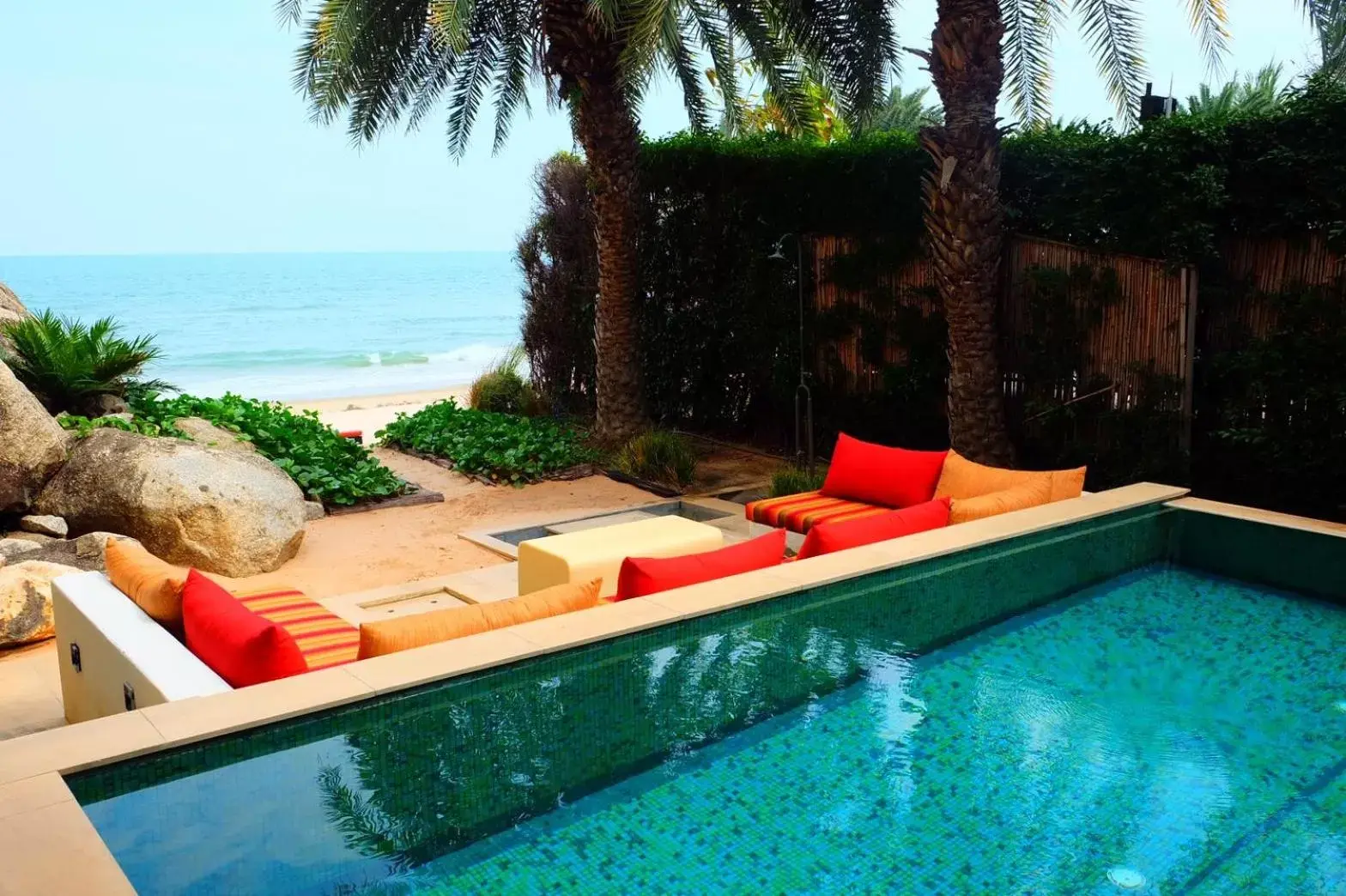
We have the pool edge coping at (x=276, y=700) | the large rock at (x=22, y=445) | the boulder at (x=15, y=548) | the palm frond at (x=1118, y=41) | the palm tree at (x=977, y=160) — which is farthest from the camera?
the palm frond at (x=1118, y=41)

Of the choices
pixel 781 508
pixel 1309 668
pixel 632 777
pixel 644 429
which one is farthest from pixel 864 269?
pixel 632 777

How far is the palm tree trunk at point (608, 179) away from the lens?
1064 centimetres

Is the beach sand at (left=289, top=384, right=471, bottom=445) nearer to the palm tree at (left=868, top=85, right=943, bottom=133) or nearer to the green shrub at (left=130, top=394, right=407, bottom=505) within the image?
the green shrub at (left=130, top=394, right=407, bottom=505)

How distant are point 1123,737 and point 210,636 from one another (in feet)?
10.9

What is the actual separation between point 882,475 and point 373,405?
21356 mm

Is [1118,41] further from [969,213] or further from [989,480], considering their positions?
[989,480]

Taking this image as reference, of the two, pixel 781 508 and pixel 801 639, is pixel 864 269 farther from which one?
pixel 801 639

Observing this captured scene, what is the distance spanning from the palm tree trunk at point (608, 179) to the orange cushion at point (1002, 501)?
541 cm

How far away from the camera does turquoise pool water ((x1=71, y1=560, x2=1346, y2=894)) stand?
3.15 metres

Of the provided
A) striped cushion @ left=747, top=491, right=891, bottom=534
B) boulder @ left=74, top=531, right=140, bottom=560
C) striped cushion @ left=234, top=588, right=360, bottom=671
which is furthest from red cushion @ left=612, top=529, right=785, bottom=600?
boulder @ left=74, top=531, right=140, bottom=560

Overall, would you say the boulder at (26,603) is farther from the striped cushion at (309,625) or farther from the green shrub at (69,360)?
the green shrub at (69,360)

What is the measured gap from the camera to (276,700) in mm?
3545

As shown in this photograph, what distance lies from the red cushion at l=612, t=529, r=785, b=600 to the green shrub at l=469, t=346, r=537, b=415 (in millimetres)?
8600

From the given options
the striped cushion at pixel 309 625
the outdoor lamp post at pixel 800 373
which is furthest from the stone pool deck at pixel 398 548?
the outdoor lamp post at pixel 800 373
